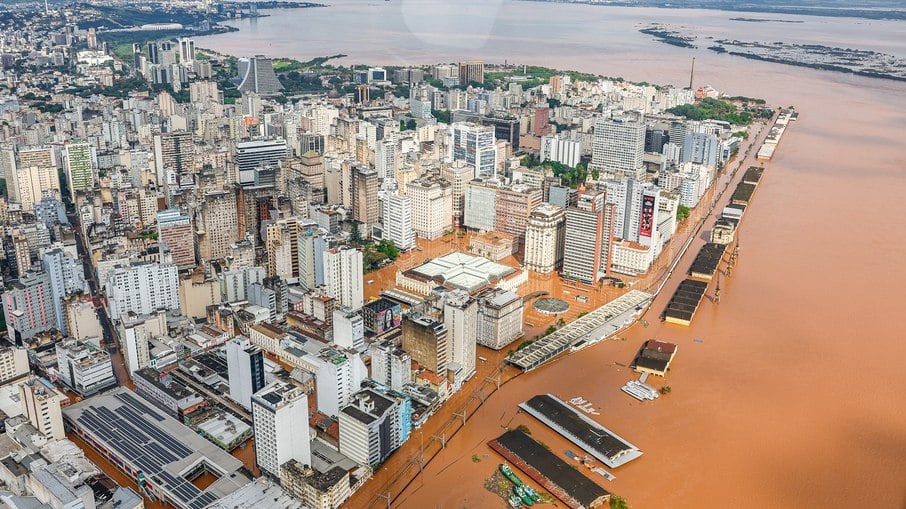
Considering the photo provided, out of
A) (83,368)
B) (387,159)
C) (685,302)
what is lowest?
(685,302)

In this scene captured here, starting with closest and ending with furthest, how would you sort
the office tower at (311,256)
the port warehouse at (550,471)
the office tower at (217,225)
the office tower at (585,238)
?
the port warehouse at (550,471) → the office tower at (311,256) → the office tower at (585,238) → the office tower at (217,225)

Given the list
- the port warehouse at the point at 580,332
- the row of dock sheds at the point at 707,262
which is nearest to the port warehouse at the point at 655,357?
the port warehouse at the point at 580,332

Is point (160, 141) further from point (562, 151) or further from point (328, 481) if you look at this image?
point (328, 481)

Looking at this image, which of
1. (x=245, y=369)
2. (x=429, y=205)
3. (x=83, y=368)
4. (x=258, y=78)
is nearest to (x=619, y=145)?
(x=429, y=205)

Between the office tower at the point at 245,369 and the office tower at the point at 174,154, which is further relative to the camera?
the office tower at the point at 174,154

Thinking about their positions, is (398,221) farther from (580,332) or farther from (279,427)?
(279,427)

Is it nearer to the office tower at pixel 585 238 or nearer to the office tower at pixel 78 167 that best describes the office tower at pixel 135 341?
the office tower at pixel 585 238

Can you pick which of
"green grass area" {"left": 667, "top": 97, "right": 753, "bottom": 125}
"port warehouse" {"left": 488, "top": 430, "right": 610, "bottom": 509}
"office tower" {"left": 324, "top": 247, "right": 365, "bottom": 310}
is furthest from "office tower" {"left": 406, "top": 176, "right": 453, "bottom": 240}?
"green grass area" {"left": 667, "top": 97, "right": 753, "bottom": 125}
